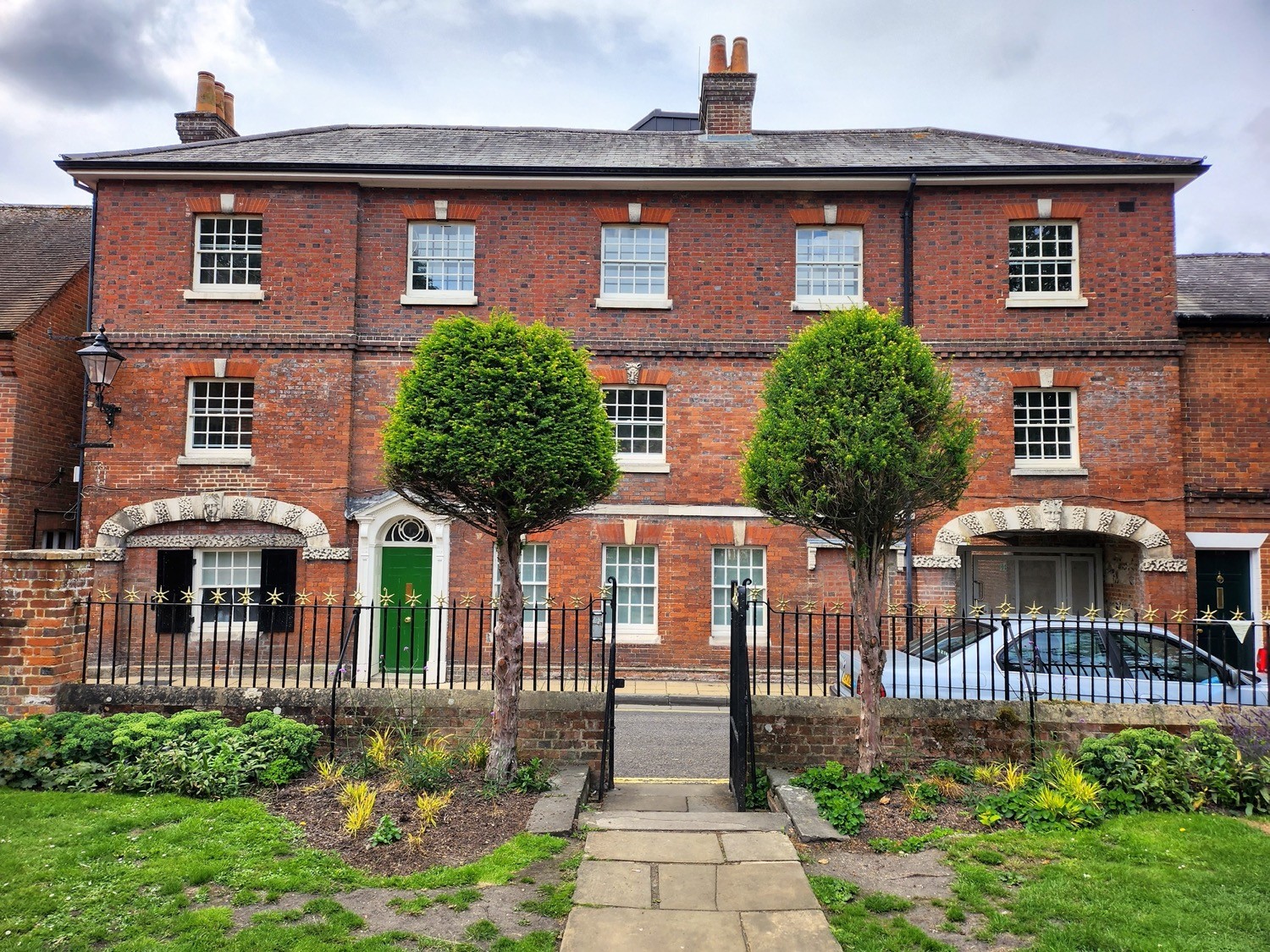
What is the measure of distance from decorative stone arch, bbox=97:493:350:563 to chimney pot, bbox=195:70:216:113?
32.4 feet

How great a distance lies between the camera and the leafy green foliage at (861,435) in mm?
6578

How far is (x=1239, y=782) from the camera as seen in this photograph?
6086 mm

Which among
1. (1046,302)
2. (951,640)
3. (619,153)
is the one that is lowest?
(951,640)

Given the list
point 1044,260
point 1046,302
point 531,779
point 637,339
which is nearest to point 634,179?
point 637,339

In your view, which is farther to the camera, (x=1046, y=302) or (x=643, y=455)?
(x=643, y=455)

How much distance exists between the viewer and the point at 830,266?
14.7 m

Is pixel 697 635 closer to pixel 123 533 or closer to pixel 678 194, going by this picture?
pixel 678 194

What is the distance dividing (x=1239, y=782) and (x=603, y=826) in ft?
16.6

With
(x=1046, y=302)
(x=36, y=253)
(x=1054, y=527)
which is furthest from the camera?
(x=36, y=253)

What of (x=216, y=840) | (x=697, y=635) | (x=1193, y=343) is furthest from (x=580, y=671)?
(x=1193, y=343)

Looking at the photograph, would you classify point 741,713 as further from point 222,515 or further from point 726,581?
point 222,515

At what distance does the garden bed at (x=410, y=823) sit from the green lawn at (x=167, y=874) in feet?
0.55

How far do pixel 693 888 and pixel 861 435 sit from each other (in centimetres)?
377

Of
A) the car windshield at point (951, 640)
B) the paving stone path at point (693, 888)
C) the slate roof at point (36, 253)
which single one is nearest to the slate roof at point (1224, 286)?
the car windshield at point (951, 640)
